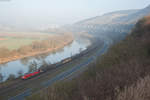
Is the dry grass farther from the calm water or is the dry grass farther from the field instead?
→ the field

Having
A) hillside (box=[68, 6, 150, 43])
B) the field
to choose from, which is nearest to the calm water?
the field

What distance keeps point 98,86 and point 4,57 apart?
4206 cm

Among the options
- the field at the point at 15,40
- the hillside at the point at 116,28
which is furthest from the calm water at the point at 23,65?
the hillside at the point at 116,28

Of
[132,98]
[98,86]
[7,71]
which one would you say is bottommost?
[7,71]

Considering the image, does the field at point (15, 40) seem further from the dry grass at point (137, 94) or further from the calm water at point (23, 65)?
the dry grass at point (137, 94)

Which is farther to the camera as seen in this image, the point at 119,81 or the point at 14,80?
the point at 14,80

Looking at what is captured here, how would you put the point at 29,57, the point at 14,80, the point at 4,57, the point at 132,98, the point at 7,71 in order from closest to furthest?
the point at 132,98 < the point at 14,80 < the point at 7,71 < the point at 4,57 < the point at 29,57

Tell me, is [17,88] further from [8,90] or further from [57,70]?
[57,70]

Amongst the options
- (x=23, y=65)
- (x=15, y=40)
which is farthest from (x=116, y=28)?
(x=23, y=65)

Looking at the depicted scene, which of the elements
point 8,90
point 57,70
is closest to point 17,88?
point 8,90

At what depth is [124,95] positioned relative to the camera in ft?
8.69

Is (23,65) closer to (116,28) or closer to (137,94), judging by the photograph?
(137,94)

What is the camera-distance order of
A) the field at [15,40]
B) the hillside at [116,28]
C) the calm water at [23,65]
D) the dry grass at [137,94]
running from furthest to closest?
the hillside at [116,28] < the field at [15,40] < the calm water at [23,65] < the dry grass at [137,94]

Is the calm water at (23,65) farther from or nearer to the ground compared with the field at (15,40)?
nearer to the ground
